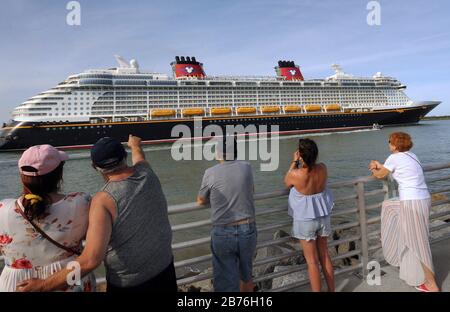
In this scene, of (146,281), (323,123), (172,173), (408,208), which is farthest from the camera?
(323,123)

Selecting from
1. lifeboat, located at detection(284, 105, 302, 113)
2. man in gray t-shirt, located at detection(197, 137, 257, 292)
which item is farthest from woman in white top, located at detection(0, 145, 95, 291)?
lifeboat, located at detection(284, 105, 302, 113)

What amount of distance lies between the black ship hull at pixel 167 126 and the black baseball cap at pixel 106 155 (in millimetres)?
32165

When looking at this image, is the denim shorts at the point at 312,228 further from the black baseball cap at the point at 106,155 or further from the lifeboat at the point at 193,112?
the lifeboat at the point at 193,112

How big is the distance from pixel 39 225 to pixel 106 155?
16.5 inches

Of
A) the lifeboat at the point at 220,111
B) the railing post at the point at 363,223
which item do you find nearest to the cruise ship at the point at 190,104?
the lifeboat at the point at 220,111

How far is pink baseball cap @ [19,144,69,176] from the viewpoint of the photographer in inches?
55.1

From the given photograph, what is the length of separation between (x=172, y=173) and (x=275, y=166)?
18.1 feet

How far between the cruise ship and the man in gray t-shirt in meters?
32.2

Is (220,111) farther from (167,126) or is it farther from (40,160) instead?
(40,160)

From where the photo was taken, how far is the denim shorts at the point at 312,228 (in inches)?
95.0

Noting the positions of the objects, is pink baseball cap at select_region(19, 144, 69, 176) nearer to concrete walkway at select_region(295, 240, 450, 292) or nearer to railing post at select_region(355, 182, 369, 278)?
concrete walkway at select_region(295, 240, 450, 292)
